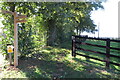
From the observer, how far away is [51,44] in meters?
9.07

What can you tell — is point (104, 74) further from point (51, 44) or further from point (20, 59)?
point (51, 44)

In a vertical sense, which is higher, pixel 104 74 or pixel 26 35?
pixel 26 35

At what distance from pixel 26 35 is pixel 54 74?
2.46 metres

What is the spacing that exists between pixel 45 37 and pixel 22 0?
15.8ft

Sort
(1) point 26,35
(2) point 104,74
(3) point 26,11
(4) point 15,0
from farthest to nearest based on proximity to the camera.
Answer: (3) point 26,11 < (1) point 26,35 < (4) point 15,0 < (2) point 104,74

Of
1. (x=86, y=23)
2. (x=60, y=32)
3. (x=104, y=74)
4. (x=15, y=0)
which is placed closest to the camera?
(x=104, y=74)

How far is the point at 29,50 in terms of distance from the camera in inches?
187

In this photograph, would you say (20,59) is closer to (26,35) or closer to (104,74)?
(26,35)

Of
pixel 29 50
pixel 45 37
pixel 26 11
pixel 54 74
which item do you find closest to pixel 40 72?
pixel 54 74

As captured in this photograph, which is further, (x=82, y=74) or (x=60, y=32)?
(x=60, y=32)

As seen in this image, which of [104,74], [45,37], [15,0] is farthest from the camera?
[45,37]

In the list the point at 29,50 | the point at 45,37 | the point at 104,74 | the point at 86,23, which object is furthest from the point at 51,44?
the point at 86,23

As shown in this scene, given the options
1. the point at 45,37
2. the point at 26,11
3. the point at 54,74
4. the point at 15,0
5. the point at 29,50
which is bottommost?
the point at 54,74

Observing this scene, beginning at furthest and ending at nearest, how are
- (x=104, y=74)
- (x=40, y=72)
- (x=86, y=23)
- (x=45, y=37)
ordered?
(x=86, y=23) → (x=45, y=37) → (x=40, y=72) → (x=104, y=74)
